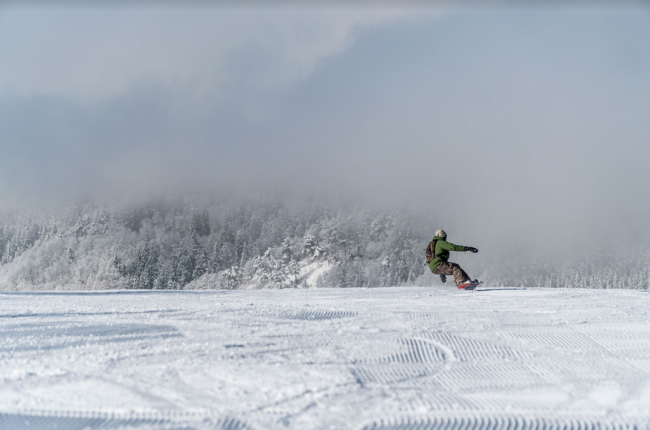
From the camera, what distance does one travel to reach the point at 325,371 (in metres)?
4.05

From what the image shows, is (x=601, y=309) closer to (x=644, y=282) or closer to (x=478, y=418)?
(x=478, y=418)


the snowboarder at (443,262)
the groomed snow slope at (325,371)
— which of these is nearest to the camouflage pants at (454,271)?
the snowboarder at (443,262)

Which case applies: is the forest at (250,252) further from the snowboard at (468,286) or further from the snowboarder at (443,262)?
the snowboard at (468,286)

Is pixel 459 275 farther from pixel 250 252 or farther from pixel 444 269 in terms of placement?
pixel 250 252

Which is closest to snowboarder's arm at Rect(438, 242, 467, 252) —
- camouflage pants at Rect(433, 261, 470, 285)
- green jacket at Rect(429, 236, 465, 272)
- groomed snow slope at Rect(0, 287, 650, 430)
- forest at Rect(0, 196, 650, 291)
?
green jacket at Rect(429, 236, 465, 272)

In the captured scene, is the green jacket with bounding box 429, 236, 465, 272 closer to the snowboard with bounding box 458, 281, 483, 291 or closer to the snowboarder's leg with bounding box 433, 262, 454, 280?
the snowboarder's leg with bounding box 433, 262, 454, 280

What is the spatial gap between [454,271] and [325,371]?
406 inches

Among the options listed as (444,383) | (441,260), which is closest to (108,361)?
(444,383)

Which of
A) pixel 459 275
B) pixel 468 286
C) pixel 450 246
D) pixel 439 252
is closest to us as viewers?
pixel 468 286

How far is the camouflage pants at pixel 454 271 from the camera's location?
13.5 meters

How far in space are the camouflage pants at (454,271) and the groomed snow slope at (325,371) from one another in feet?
20.5

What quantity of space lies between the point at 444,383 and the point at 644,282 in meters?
137

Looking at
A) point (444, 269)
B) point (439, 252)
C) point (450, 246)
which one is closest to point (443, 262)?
point (444, 269)

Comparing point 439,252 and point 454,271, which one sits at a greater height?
point 439,252
